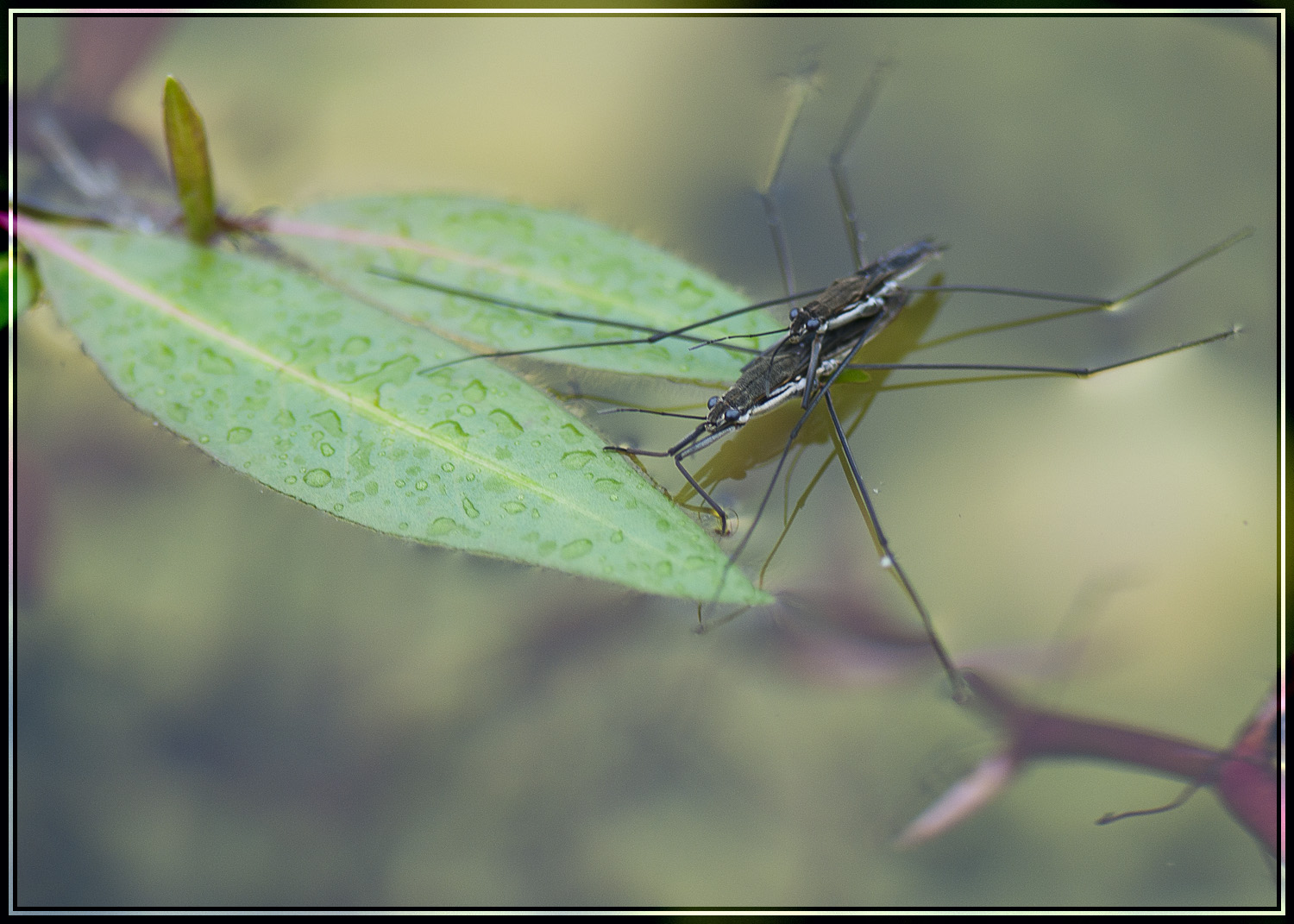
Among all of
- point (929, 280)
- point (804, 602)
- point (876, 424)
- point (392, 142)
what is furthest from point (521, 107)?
point (804, 602)

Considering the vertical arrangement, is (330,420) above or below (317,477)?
above

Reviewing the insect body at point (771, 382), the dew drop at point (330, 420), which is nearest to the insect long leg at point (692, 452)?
the insect body at point (771, 382)

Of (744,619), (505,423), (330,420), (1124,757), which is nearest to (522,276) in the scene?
(505,423)

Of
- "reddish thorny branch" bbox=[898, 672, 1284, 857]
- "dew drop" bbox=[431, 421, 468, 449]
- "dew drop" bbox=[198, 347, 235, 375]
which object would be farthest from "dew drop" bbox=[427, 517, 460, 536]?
"reddish thorny branch" bbox=[898, 672, 1284, 857]

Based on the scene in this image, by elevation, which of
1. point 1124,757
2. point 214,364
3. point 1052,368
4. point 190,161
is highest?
point 190,161

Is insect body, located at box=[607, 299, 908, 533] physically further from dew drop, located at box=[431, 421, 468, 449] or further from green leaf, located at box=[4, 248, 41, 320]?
green leaf, located at box=[4, 248, 41, 320]

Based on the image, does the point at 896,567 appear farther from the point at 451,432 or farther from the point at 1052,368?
the point at 451,432
